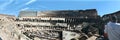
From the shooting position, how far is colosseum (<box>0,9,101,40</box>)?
3745 cm

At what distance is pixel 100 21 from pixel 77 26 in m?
4.76

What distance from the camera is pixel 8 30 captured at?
111 ft

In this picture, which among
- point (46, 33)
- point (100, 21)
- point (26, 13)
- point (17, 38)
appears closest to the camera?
point (17, 38)

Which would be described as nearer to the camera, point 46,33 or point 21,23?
point 46,33

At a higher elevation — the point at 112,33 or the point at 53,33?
the point at 112,33

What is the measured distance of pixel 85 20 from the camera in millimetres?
52844

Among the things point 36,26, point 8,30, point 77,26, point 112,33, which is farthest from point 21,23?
point 112,33

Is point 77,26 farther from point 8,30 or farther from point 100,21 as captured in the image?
point 8,30

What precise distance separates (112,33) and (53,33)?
29.6 m

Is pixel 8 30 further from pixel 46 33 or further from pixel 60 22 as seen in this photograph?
pixel 60 22

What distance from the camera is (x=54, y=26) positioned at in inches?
1948

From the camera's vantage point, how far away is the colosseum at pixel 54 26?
37450 millimetres

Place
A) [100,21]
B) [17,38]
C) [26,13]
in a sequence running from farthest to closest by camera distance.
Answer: [26,13] < [100,21] < [17,38]

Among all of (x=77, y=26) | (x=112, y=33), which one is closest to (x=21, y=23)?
(x=77, y=26)
